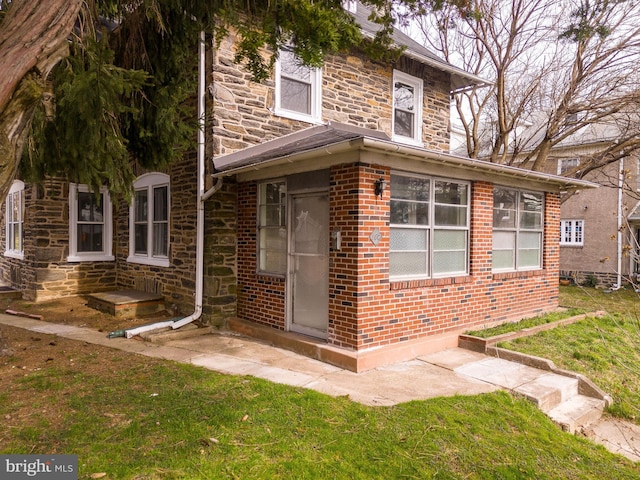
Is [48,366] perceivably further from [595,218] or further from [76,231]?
[595,218]

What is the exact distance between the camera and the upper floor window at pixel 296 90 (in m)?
8.55

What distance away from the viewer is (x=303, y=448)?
11.1 ft

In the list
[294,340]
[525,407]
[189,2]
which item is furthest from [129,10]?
[525,407]

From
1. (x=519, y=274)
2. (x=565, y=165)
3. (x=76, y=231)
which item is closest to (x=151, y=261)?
(x=76, y=231)

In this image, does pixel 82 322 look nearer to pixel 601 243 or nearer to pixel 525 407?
pixel 525 407

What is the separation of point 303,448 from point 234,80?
6633mm

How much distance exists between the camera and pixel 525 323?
307 inches

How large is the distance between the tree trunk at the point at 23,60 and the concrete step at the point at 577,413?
5707mm

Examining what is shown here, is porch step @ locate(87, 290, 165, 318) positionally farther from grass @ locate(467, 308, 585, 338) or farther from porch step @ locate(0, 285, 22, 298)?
grass @ locate(467, 308, 585, 338)

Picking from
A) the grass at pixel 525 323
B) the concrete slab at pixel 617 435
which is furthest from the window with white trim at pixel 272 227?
the concrete slab at pixel 617 435

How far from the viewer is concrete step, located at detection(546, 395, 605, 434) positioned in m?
4.53

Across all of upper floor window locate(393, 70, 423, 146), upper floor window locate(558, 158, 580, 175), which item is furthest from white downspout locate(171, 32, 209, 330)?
upper floor window locate(558, 158, 580, 175)

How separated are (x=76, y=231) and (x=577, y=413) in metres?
10.9

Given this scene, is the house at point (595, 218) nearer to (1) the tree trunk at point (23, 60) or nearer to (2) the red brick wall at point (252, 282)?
(2) the red brick wall at point (252, 282)
